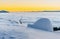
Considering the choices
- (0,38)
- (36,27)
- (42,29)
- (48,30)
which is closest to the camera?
(0,38)

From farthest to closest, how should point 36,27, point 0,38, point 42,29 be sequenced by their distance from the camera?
point 36,27 < point 42,29 < point 0,38

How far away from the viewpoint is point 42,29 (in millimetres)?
8492

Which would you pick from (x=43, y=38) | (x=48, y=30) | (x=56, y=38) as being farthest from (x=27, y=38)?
(x=48, y=30)

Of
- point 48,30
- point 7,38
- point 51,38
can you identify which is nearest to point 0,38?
point 7,38

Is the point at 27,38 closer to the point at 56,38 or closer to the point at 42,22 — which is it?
the point at 56,38

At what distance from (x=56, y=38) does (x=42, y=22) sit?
2.79 meters

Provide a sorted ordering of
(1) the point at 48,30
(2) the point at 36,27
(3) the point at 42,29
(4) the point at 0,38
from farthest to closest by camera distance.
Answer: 1. (2) the point at 36,27
2. (3) the point at 42,29
3. (1) the point at 48,30
4. (4) the point at 0,38

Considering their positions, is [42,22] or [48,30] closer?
[48,30]

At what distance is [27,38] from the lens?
5.70 meters

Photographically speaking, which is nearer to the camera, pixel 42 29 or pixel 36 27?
pixel 42 29

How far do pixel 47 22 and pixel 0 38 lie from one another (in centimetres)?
317

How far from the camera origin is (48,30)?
7.95 metres

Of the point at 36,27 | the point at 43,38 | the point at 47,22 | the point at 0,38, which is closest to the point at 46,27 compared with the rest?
the point at 47,22

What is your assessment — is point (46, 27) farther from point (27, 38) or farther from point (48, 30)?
point (27, 38)
